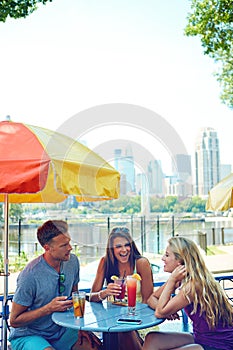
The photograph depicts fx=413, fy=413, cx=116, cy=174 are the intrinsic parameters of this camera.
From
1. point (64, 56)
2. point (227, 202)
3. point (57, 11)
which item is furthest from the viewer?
point (57, 11)

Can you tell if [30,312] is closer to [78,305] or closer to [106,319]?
[78,305]

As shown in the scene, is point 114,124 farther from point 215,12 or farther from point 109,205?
point 215,12

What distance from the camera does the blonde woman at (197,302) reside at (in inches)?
98.0

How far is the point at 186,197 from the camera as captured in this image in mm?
4070

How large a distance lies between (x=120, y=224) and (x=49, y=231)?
2941mm

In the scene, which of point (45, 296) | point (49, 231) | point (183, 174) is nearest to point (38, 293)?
point (45, 296)

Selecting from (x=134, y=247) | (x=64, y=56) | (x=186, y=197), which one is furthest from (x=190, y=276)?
(x=64, y=56)

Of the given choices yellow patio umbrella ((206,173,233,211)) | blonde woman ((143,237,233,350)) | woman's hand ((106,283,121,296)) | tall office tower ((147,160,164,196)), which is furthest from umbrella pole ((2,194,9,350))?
yellow patio umbrella ((206,173,233,211))

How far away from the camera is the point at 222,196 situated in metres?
4.31

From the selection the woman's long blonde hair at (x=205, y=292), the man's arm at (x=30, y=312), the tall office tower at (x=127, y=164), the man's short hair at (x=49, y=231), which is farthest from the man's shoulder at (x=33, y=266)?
the tall office tower at (x=127, y=164)

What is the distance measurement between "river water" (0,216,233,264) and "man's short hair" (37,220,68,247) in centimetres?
43

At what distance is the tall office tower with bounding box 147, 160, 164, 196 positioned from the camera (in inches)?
174

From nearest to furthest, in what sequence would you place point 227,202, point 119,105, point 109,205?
point 119,105, point 227,202, point 109,205

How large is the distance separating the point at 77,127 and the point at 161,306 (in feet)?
Result: 5.43
